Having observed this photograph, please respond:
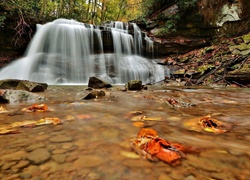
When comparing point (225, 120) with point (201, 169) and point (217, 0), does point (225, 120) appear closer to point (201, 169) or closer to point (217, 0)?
point (201, 169)

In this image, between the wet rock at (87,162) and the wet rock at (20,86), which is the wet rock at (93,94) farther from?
the wet rock at (87,162)

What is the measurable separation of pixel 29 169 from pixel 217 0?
13.9m

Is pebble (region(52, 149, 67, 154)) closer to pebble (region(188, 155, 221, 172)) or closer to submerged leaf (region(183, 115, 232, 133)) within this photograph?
pebble (region(188, 155, 221, 172))

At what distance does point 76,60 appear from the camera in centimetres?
1006

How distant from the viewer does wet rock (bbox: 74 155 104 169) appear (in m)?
0.83

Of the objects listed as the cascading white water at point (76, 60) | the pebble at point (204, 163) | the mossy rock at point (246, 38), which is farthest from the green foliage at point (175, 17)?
the pebble at point (204, 163)

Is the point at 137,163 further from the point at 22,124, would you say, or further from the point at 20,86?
the point at 20,86

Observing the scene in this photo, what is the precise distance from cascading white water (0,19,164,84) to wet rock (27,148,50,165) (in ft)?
26.4

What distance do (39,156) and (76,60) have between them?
378 inches

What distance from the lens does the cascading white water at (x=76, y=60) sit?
898 centimetres

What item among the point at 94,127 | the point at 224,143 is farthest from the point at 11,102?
the point at 224,143

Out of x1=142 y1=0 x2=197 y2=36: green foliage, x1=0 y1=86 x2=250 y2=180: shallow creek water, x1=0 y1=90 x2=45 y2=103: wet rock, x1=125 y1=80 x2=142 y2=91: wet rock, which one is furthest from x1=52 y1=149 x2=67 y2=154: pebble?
x1=142 y1=0 x2=197 y2=36: green foliage

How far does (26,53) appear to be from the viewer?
1036 centimetres

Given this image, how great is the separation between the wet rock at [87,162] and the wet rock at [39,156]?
160 millimetres
